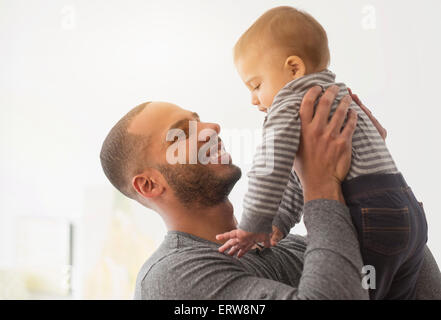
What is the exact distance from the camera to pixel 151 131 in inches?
49.8

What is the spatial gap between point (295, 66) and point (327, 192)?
0.33 meters

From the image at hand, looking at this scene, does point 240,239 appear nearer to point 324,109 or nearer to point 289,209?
point 289,209

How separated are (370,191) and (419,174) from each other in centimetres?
171

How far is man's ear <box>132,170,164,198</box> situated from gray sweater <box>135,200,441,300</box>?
0.43 feet

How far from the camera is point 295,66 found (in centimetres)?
115

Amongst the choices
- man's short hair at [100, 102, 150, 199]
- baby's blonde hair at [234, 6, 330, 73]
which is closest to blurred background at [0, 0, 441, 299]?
man's short hair at [100, 102, 150, 199]

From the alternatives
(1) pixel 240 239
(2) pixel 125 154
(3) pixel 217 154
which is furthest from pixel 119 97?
(1) pixel 240 239

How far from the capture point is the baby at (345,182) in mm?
965

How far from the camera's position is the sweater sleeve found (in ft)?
3.23

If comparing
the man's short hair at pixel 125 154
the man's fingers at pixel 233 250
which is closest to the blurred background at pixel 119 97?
the man's short hair at pixel 125 154

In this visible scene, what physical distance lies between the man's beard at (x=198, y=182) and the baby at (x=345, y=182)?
184mm

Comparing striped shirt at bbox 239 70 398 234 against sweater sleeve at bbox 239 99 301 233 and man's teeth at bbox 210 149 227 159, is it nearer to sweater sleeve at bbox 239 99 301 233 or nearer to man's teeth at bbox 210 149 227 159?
sweater sleeve at bbox 239 99 301 233
